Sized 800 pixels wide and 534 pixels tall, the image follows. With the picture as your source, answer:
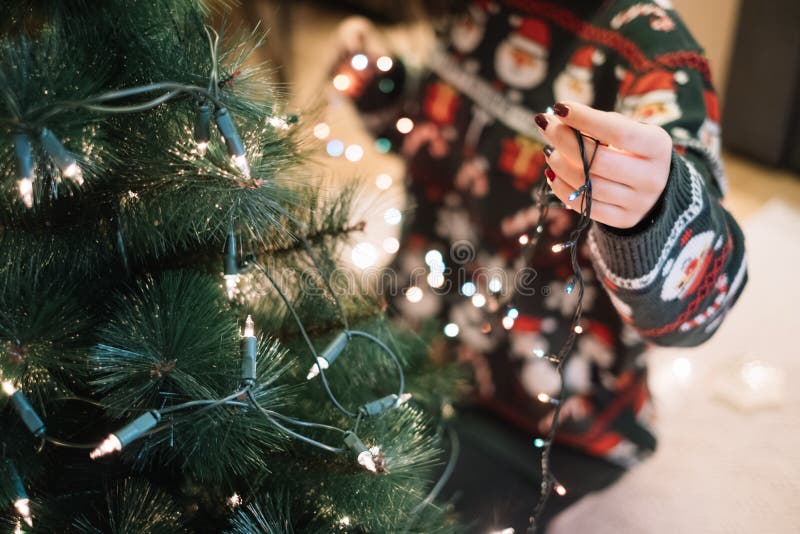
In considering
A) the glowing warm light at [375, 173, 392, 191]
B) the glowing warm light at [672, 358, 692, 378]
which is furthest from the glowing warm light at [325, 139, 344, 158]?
the glowing warm light at [672, 358, 692, 378]

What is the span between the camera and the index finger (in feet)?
1.36

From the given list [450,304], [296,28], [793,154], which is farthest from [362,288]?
[296,28]

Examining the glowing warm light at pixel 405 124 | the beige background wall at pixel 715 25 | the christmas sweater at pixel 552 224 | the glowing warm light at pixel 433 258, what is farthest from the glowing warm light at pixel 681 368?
the beige background wall at pixel 715 25

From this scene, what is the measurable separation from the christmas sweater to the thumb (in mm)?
71

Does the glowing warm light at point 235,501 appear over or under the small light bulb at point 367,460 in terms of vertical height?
under

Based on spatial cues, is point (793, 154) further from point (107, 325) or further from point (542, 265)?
point (107, 325)

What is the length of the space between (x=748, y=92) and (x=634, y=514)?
1276 mm

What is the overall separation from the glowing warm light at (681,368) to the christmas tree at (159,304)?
21.7 inches

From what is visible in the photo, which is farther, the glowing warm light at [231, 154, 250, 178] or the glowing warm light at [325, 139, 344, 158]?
the glowing warm light at [325, 139, 344, 158]

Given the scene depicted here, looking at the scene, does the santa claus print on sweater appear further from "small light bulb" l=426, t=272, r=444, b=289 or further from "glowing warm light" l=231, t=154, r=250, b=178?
"glowing warm light" l=231, t=154, r=250, b=178

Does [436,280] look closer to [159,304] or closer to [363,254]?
[363,254]

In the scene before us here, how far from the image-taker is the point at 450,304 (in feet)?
2.97

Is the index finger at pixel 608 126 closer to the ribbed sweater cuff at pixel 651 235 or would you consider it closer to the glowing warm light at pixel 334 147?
the ribbed sweater cuff at pixel 651 235

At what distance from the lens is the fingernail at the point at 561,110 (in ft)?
1.37
